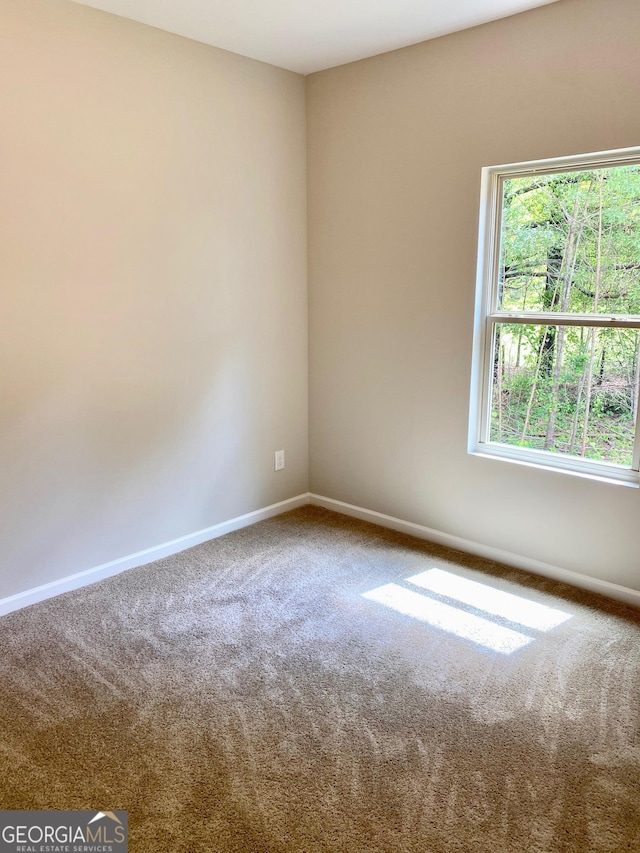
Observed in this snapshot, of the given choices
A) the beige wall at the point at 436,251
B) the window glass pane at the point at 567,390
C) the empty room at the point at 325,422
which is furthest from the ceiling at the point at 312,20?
the window glass pane at the point at 567,390

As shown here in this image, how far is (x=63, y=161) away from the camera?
280cm

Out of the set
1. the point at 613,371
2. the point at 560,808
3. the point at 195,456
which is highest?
the point at 613,371

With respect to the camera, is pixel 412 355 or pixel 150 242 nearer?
pixel 150 242

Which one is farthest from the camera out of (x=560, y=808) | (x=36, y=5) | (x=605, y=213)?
(x=605, y=213)

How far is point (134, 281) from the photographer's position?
3133mm

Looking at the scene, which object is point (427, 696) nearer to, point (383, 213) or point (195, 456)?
point (195, 456)

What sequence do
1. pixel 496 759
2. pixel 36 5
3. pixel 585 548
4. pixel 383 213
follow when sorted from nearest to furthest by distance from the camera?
pixel 496 759
pixel 36 5
pixel 585 548
pixel 383 213

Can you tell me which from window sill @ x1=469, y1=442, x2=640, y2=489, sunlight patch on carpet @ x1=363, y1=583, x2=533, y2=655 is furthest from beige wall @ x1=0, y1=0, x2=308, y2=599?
window sill @ x1=469, y1=442, x2=640, y2=489

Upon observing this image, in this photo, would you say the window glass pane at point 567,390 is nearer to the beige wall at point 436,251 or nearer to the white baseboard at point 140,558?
the beige wall at point 436,251

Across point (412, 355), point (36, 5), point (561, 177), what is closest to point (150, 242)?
point (36, 5)

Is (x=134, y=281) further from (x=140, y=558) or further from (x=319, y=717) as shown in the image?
(x=319, y=717)

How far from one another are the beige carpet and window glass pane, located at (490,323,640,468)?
2.32ft

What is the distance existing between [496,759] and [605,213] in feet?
7.48

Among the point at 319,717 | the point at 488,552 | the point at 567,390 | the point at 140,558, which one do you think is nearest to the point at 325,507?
the point at 488,552
